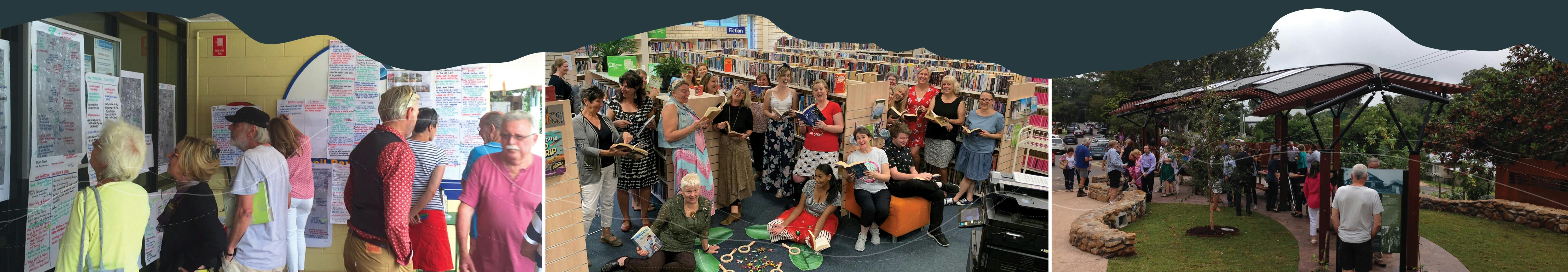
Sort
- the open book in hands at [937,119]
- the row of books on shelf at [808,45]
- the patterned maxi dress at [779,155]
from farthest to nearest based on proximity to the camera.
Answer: the row of books on shelf at [808,45] → the patterned maxi dress at [779,155] → the open book in hands at [937,119]

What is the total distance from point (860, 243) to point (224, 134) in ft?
9.17

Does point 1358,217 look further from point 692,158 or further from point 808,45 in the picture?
point 692,158

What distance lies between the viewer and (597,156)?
12.8ft

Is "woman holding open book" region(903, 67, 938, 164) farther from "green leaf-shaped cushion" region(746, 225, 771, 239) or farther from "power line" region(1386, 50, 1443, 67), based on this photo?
"power line" region(1386, 50, 1443, 67)

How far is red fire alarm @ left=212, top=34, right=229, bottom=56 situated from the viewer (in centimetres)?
356

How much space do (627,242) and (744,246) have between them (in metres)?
0.53

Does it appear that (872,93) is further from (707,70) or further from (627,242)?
(627,242)

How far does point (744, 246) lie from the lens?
3.90 metres

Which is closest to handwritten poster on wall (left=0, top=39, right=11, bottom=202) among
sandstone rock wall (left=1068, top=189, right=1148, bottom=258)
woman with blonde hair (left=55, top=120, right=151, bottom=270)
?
woman with blonde hair (left=55, top=120, right=151, bottom=270)

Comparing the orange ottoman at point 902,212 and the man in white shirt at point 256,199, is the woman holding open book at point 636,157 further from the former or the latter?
the man in white shirt at point 256,199

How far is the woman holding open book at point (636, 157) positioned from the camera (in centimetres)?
384

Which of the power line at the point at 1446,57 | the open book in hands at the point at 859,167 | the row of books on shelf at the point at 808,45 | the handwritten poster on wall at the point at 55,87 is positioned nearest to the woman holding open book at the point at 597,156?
the row of books on shelf at the point at 808,45

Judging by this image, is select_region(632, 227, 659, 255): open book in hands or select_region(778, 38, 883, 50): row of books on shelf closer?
select_region(632, 227, 659, 255): open book in hands

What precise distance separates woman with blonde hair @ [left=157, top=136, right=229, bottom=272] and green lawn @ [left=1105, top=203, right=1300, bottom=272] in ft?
12.6
